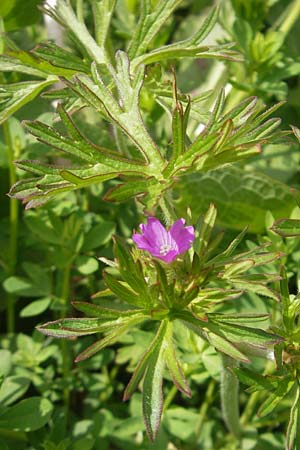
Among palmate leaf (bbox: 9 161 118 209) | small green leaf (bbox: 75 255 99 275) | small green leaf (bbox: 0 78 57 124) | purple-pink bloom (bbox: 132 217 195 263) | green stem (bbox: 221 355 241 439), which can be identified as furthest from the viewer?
small green leaf (bbox: 75 255 99 275)

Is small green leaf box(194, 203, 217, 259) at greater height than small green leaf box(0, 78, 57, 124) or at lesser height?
lesser

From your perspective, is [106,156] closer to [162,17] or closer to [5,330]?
[162,17]

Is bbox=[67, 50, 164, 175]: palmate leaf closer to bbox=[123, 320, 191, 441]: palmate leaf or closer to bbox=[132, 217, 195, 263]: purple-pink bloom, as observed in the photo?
bbox=[132, 217, 195, 263]: purple-pink bloom

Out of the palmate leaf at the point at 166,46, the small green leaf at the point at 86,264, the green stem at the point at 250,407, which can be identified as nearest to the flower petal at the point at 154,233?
the palmate leaf at the point at 166,46

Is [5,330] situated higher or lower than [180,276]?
lower

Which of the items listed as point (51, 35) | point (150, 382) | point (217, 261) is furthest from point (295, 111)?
point (150, 382)

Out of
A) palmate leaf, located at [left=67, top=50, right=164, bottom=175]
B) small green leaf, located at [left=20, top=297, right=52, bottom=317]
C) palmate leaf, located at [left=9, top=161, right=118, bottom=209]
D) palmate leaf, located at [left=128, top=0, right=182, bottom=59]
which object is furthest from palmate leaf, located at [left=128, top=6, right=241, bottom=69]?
small green leaf, located at [left=20, top=297, right=52, bottom=317]
